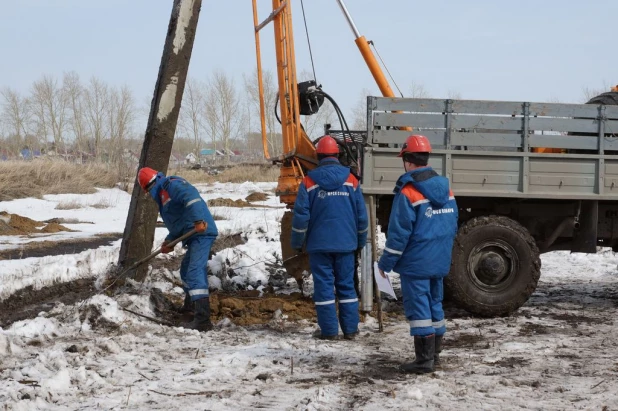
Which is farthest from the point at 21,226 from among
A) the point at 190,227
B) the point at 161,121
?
the point at 190,227

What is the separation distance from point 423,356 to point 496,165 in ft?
10.0

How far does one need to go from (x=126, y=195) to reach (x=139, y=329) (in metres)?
19.0

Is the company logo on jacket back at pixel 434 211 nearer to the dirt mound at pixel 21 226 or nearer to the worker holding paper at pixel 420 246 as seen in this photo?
the worker holding paper at pixel 420 246

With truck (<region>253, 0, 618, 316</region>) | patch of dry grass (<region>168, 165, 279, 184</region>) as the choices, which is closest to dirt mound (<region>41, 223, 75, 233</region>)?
truck (<region>253, 0, 618, 316</region>)

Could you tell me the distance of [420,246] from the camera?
17.2 feet

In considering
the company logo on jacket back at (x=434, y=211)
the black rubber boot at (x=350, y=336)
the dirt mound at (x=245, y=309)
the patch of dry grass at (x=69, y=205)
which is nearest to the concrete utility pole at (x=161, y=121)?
the dirt mound at (x=245, y=309)

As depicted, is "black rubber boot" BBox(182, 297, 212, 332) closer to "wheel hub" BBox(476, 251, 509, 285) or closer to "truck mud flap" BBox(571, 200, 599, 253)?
"wheel hub" BBox(476, 251, 509, 285)

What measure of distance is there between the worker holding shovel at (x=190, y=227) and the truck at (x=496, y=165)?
1.67 metres

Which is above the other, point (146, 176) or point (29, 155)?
point (29, 155)

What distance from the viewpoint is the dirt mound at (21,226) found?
49.2ft

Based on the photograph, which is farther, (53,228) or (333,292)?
(53,228)

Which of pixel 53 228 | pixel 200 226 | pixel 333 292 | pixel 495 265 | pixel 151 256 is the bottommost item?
pixel 53 228

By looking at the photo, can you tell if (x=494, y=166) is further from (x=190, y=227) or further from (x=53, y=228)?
(x=53, y=228)

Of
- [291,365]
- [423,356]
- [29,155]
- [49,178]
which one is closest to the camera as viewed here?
[423,356]
